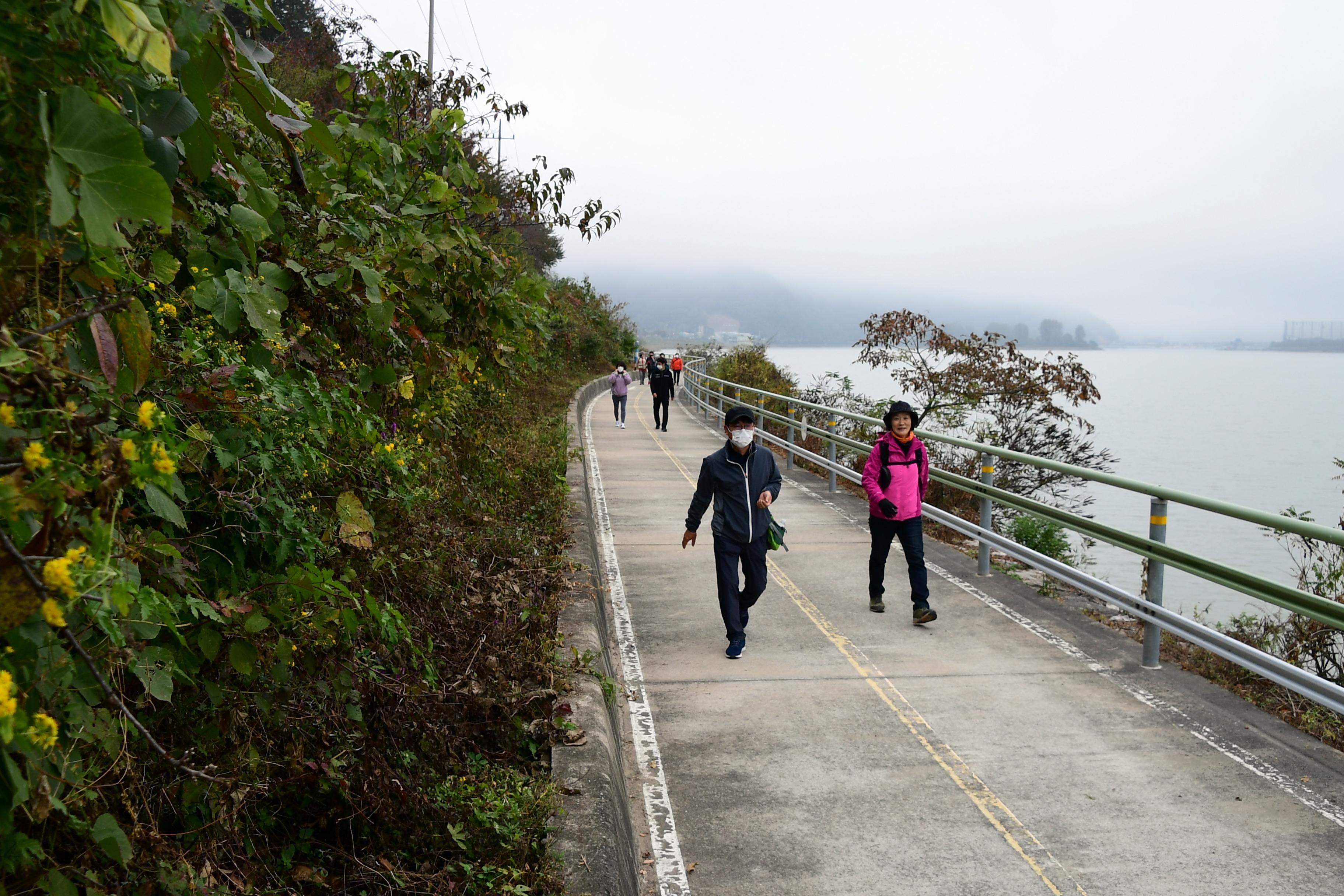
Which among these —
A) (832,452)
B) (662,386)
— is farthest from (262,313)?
(662,386)

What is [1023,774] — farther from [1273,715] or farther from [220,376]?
[220,376]

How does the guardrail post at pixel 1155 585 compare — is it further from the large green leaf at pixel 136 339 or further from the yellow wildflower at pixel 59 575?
the yellow wildflower at pixel 59 575

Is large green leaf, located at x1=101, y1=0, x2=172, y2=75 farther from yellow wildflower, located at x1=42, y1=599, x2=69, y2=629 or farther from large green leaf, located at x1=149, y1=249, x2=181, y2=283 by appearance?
large green leaf, located at x1=149, y1=249, x2=181, y2=283

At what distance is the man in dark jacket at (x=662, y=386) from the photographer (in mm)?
25281

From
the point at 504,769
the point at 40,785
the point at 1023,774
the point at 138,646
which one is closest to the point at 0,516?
the point at 40,785

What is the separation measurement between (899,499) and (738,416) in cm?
155

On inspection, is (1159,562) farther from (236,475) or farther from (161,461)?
(161,461)

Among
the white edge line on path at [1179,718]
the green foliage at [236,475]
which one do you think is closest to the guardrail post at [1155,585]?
the white edge line on path at [1179,718]

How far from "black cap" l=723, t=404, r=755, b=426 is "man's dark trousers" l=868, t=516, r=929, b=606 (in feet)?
4.90

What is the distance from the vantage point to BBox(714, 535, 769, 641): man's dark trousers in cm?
741

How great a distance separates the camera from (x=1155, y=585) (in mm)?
6645

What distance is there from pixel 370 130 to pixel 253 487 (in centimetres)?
171

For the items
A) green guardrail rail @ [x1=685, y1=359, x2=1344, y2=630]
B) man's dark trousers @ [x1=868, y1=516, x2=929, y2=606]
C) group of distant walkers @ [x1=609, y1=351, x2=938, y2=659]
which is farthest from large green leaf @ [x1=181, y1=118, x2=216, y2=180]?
man's dark trousers @ [x1=868, y1=516, x2=929, y2=606]

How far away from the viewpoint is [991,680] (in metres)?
6.81
